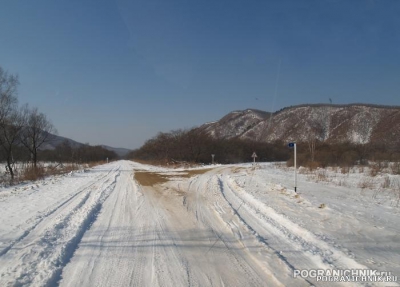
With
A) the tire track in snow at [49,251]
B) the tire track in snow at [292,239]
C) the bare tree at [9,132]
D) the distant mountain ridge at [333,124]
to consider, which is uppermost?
the distant mountain ridge at [333,124]

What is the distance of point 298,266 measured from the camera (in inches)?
190

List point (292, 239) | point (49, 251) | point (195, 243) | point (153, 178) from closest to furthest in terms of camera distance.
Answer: point (49, 251) → point (195, 243) → point (292, 239) → point (153, 178)

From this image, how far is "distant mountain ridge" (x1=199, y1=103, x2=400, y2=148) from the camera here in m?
97.1

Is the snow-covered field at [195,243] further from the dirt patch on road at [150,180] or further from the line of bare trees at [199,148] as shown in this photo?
the line of bare trees at [199,148]

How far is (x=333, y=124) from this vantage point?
120062 millimetres

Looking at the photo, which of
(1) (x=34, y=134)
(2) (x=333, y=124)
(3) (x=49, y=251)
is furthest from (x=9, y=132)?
(2) (x=333, y=124)

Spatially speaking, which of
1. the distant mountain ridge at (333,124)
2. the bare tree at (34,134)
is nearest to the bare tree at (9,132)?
the bare tree at (34,134)

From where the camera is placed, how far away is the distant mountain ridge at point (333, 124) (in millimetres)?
97062

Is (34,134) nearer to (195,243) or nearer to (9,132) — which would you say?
(9,132)

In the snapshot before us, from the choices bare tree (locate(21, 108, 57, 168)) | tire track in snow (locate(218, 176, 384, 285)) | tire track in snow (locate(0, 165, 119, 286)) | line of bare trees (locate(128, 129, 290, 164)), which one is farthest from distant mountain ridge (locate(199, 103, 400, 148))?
tire track in snow (locate(0, 165, 119, 286))

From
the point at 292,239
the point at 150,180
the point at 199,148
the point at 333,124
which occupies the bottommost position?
the point at 292,239

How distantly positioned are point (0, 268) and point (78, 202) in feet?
22.3

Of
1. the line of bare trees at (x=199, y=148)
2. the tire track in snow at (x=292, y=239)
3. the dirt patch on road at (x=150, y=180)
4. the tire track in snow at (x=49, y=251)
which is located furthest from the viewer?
the line of bare trees at (x=199, y=148)

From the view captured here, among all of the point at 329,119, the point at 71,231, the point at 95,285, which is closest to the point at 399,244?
the point at 95,285
